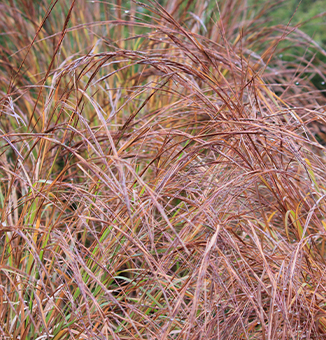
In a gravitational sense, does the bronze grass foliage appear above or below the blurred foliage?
below

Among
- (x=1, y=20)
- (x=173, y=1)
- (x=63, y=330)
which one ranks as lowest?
(x=63, y=330)

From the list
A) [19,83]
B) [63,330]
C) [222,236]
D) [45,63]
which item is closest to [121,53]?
[222,236]

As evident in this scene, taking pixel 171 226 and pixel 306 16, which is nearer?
pixel 171 226

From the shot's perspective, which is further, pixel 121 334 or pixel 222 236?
pixel 121 334

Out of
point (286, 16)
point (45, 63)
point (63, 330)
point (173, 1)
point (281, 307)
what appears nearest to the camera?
point (281, 307)

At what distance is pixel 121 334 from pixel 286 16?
134 inches

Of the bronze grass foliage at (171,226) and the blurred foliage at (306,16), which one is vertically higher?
the blurred foliage at (306,16)

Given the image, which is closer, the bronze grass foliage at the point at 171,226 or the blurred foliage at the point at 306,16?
the bronze grass foliage at the point at 171,226

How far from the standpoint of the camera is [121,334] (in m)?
1.12

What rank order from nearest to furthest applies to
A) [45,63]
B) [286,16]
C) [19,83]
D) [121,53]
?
1. [121,53]
2. [19,83]
3. [45,63]
4. [286,16]

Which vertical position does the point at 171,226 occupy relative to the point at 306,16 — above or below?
below

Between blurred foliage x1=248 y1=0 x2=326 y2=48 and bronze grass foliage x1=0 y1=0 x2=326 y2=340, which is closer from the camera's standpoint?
bronze grass foliage x1=0 y1=0 x2=326 y2=340

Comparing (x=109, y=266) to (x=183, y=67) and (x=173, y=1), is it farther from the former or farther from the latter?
(x=173, y=1)

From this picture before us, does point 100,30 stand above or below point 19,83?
above
